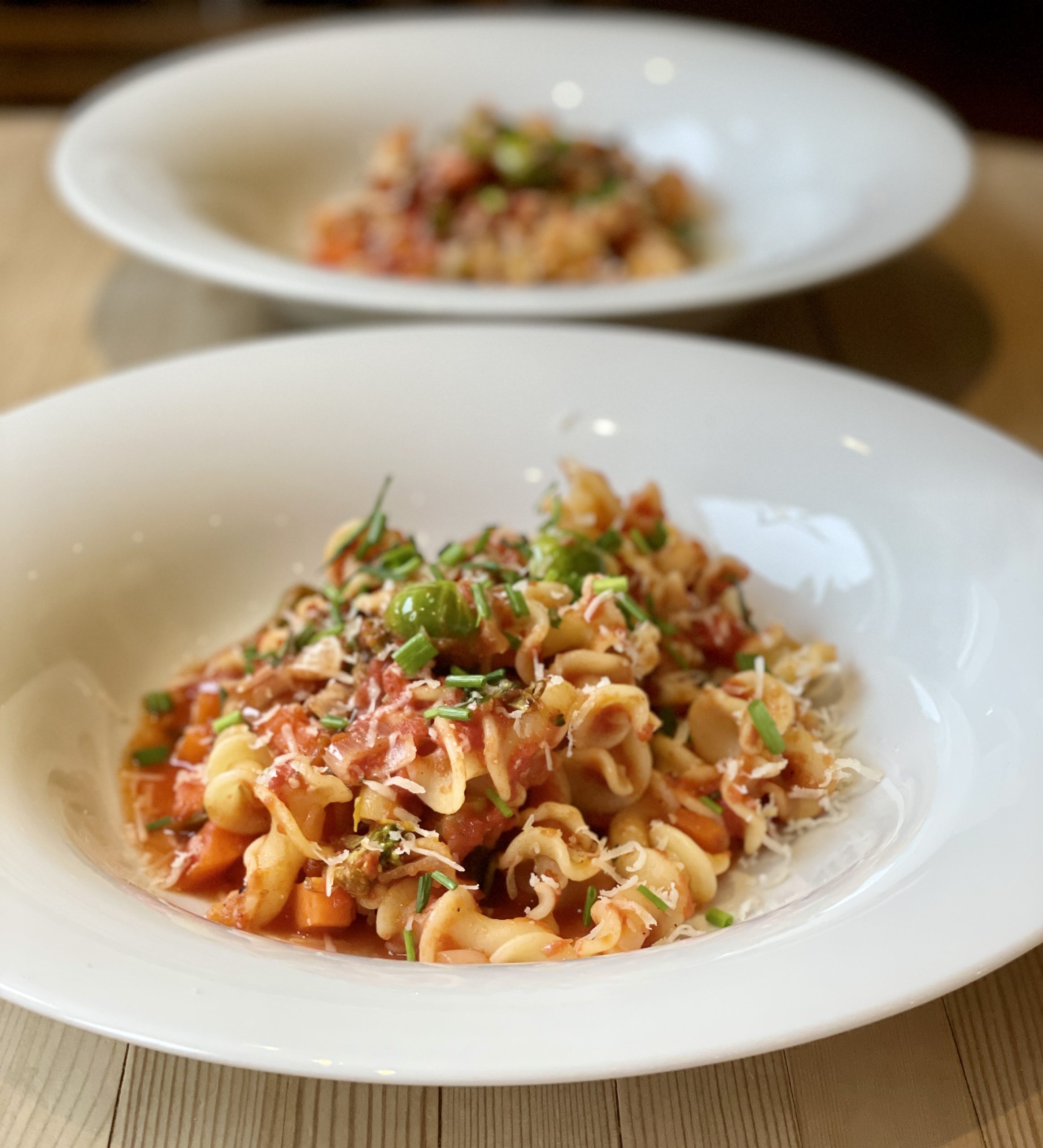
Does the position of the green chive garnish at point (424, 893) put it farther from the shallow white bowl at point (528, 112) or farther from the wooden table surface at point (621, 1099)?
the shallow white bowl at point (528, 112)

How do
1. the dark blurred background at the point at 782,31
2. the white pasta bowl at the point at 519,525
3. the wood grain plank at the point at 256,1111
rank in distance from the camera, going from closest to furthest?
1. the white pasta bowl at the point at 519,525
2. the wood grain plank at the point at 256,1111
3. the dark blurred background at the point at 782,31

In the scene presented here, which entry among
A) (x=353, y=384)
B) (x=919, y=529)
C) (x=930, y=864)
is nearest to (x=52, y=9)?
(x=353, y=384)

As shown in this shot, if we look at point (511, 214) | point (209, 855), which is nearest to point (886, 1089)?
point (209, 855)

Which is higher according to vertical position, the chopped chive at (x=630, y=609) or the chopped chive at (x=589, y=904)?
the chopped chive at (x=630, y=609)

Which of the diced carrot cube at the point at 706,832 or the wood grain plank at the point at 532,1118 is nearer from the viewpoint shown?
the wood grain plank at the point at 532,1118

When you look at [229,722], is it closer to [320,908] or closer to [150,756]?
[150,756]

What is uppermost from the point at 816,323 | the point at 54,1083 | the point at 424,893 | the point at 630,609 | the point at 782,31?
the point at 630,609

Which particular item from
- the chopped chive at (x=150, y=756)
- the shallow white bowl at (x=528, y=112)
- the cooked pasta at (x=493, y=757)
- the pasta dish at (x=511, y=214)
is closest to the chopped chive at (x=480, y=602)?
the cooked pasta at (x=493, y=757)
